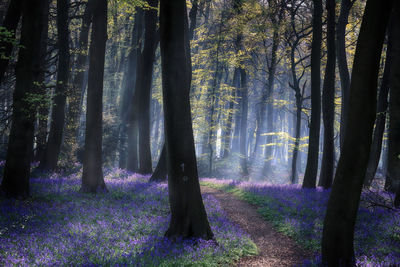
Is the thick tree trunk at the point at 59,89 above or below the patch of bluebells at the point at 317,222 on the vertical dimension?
above

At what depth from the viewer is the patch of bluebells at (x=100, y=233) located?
581 centimetres

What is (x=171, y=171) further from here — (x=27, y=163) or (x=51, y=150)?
(x=51, y=150)

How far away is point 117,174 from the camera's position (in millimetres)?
17609

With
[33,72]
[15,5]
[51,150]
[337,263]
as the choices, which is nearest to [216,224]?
[337,263]

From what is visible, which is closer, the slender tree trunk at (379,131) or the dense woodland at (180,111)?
the dense woodland at (180,111)

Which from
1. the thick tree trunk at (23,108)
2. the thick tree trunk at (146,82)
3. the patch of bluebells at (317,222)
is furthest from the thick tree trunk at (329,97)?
the thick tree trunk at (23,108)

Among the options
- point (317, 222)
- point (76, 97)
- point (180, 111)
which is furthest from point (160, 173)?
point (180, 111)

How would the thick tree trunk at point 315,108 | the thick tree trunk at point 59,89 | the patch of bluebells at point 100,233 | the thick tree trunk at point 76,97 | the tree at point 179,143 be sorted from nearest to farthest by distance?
the patch of bluebells at point 100,233 < the tree at point 179,143 < the thick tree trunk at point 315,108 < the thick tree trunk at point 59,89 < the thick tree trunk at point 76,97

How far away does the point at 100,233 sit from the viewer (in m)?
7.39

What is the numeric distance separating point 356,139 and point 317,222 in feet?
15.1

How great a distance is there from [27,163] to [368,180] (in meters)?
13.8

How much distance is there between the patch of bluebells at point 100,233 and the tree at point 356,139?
6.96 feet

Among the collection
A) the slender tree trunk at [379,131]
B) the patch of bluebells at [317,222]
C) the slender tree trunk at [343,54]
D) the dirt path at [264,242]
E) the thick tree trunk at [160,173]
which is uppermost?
the slender tree trunk at [343,54]

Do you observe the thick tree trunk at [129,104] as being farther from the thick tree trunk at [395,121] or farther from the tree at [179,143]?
the thick tree trunk at [395,121]
